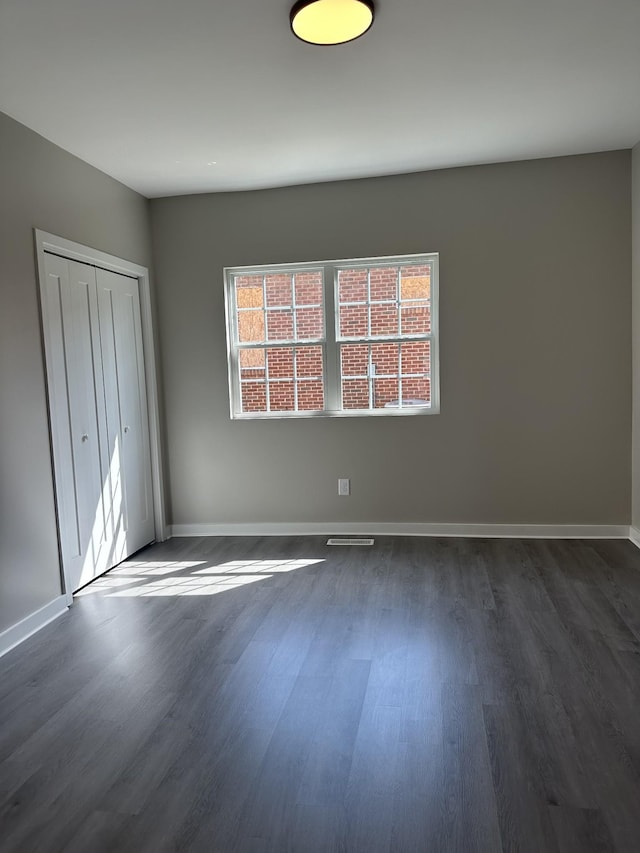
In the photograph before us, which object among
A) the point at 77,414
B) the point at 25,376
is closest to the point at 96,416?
the point at 77,414

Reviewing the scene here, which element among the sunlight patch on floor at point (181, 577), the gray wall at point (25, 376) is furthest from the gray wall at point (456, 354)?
the gray wall at point (25, 376)

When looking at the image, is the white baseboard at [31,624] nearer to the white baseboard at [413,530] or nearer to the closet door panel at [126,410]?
the closet door panel at [126,410]

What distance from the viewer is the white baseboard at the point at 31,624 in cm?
290

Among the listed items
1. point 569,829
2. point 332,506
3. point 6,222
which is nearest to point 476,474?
point 332,506

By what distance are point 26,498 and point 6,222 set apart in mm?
1449

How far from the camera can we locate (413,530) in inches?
180

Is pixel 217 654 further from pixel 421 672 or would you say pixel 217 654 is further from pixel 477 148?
pixel 477 148

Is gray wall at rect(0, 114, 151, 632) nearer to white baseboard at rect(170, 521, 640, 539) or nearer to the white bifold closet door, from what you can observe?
the white bifold closet door

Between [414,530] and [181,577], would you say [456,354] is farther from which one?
[181,577]

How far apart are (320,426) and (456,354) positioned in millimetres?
1188

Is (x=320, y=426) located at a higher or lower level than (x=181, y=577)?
higher

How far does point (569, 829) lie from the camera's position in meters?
1.65

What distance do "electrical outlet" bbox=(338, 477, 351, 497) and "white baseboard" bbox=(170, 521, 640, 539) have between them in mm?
→ 254

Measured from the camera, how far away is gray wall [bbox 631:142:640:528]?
396 centimetres
